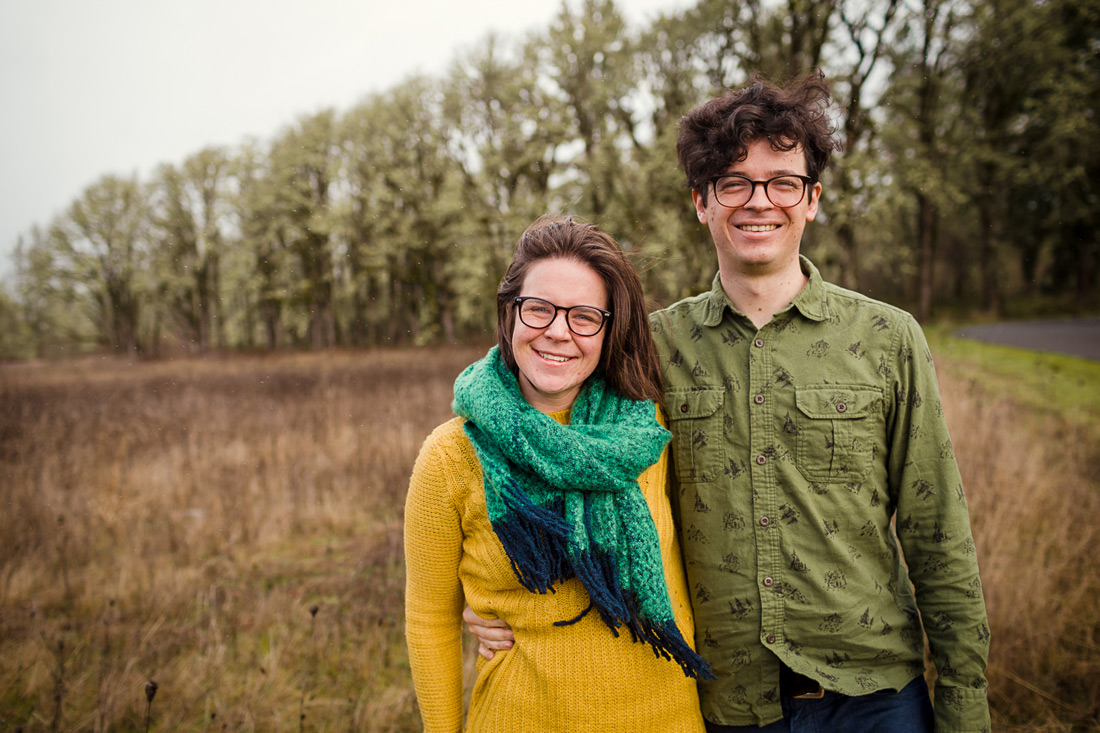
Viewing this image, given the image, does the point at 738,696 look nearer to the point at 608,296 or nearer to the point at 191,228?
the point at 608,296

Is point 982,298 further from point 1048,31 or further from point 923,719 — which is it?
point 923,719

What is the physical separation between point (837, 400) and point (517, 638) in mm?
1087

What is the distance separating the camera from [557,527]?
4.55 feet

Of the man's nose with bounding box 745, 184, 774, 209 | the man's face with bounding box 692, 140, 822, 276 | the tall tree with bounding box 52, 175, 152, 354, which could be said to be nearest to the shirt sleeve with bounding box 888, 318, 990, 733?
the man's face with bounding box 692, 140, 822, 276

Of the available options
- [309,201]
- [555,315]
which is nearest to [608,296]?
→ [555,315]

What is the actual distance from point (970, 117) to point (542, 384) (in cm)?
1964

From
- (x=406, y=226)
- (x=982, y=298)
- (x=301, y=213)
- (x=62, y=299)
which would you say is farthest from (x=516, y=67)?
(x=982, y=298)

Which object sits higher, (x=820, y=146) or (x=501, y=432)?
(x=820, y=146)

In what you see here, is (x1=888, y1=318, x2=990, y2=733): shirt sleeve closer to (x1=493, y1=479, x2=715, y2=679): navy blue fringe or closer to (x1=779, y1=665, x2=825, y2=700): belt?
(x1=779, y1=665, x2=825, y2=700): belt

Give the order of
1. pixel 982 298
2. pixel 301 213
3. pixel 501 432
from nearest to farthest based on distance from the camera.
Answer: pixel 501 432
pixel 301 213
pixel 982 298

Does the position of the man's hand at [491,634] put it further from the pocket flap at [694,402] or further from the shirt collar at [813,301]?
the shirt collar at [813,301]

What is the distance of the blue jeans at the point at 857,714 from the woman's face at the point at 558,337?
3.60 feet

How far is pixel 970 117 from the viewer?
15.6m

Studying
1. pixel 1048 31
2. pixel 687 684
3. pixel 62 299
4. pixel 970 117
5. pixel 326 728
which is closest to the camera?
pixel 687 684
